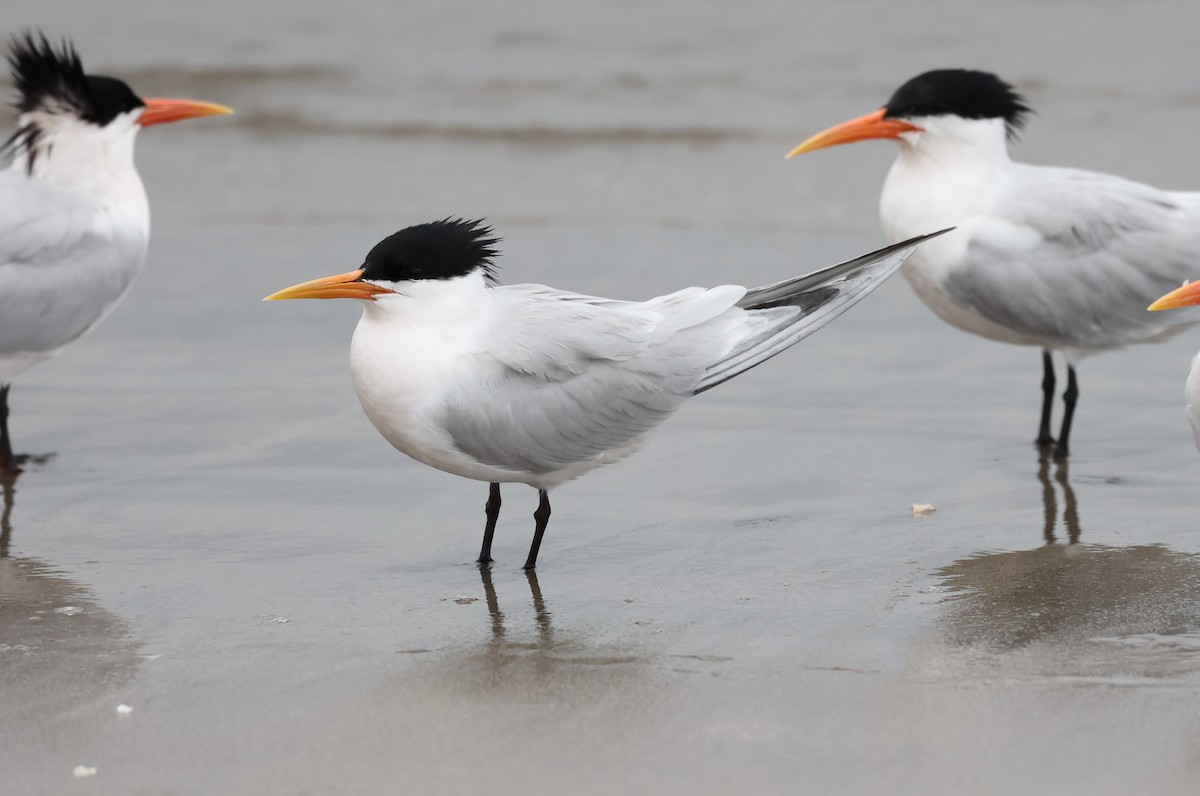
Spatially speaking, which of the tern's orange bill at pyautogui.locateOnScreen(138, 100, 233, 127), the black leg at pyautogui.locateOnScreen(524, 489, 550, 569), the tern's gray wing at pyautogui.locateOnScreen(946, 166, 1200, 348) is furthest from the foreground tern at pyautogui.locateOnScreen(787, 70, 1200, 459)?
the tern's orange bill at pyautogui.locateOnScreen(138, 100, 233, 127)

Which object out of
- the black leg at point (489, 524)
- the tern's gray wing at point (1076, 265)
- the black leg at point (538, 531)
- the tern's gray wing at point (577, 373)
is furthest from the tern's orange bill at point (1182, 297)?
the black leg at point (489, 524)

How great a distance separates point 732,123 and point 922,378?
4374 millimetres

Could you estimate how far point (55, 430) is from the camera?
17.3 feet

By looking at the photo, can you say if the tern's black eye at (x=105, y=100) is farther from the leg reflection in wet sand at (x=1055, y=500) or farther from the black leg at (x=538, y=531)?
the leg reflection in wet sand at (x=1055, y=500)

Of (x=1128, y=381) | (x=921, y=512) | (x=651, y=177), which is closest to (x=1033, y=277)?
(x=1128, y=381)

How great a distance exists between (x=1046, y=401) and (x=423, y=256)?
2.36 meters

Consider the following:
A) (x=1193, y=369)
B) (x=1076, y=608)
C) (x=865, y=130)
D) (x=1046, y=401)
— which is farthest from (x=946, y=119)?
(x=1076, y=608)

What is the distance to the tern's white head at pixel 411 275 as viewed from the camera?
382 cm

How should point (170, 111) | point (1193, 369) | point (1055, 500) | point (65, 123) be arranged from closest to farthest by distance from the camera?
1. point (1193, 369)
2. point (1055, 500)
3. point (65, 123)
4. point (170, 111)

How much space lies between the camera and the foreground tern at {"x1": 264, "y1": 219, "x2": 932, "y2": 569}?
3820 mm

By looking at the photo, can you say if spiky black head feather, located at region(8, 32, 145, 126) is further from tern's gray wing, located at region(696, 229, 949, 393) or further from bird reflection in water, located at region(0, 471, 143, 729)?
tern's gray wing, located at region(696, 229, 949, 393)

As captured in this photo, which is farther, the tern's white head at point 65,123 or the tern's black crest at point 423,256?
the tern's white head at point 65,123

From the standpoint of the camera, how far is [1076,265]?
516cm

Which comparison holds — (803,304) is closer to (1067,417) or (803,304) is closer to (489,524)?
(489,524)
